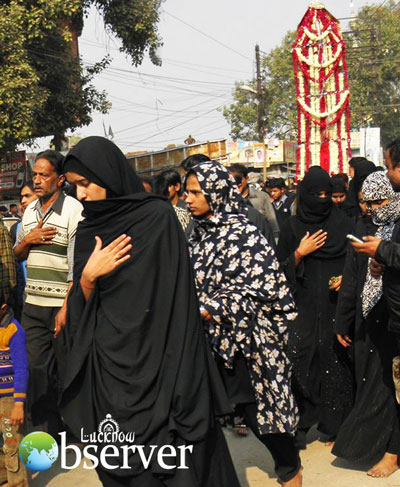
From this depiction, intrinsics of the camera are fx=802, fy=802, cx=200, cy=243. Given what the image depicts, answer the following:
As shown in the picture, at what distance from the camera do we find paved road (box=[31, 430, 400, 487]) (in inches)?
182

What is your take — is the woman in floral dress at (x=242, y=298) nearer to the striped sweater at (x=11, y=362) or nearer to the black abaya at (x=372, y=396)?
the black abaya at (x=372, y=396)

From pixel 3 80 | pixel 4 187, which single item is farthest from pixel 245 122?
pixel 3 80

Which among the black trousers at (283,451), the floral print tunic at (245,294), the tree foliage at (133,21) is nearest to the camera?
the floral print tunic at (245,294)

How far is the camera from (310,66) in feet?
79.8

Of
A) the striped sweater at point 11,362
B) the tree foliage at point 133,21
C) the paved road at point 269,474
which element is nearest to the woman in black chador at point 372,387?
the paved road at point 269,474

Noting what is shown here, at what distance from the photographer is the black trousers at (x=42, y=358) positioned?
16.6ft

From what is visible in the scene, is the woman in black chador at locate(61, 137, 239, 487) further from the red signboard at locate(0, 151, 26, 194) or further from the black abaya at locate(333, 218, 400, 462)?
the red signboard at locate(0, 151, 26, 194)

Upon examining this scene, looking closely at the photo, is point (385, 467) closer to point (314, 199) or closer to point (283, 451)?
point (283, 451)

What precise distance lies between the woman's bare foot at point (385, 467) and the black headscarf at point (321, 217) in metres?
1.39

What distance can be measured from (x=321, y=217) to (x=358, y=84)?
50849 millimetres

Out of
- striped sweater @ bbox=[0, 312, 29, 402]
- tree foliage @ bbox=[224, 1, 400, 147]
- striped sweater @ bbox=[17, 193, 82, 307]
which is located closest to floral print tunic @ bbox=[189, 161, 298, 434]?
striped sweater @ bbox=[0, 312, 29, 402]

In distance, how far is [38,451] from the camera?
4500mm

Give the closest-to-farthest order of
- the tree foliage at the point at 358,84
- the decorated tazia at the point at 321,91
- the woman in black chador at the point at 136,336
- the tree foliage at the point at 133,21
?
1. the woman in black chador at the point at 136,336
2. the tree foliage at the point at 133,21
3. the decorated tazia at the point at 321,91
4. the tree foliage at the point at 358,84

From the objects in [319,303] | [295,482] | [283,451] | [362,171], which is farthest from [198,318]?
[362,171]
